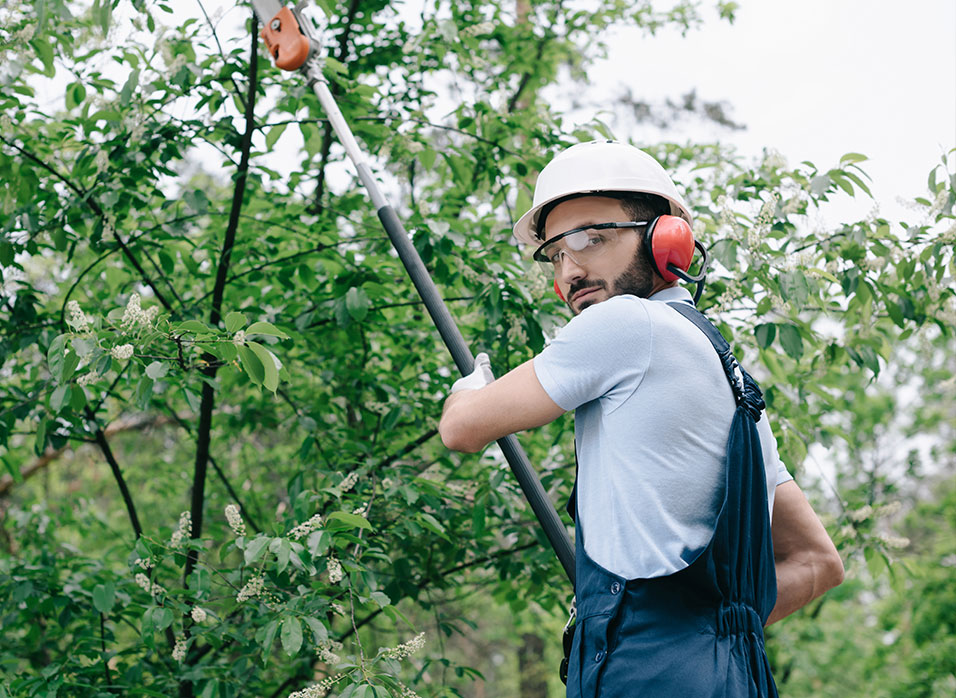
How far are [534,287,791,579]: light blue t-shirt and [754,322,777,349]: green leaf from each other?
136 centimetres

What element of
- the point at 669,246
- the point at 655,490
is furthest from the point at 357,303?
the point at 655,490

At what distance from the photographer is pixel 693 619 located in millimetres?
1578

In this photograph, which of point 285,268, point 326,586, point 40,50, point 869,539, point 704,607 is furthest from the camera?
point 869,539

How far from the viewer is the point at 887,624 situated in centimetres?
1091

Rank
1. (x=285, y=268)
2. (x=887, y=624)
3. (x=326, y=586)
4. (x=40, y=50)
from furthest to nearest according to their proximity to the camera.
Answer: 1. (x=887, y=624)
2. (x=285, y=268)
3. (x=40, y=50)
4. (x=326, y=586)

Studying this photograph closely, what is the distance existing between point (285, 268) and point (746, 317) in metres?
1.80

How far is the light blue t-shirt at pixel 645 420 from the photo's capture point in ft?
5.33

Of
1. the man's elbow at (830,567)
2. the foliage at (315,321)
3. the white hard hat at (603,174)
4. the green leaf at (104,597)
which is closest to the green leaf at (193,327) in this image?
the foliage at (315,321)

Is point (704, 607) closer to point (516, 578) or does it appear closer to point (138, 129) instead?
point (516, 578)

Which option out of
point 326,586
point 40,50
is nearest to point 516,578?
point 326,586

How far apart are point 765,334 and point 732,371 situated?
1.37 metres

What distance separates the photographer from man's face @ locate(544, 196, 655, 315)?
196cm

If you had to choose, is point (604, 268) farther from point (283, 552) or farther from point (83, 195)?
point (83, 195)

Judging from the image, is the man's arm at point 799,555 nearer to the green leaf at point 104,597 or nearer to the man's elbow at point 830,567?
the man's elbow at point 830,567
